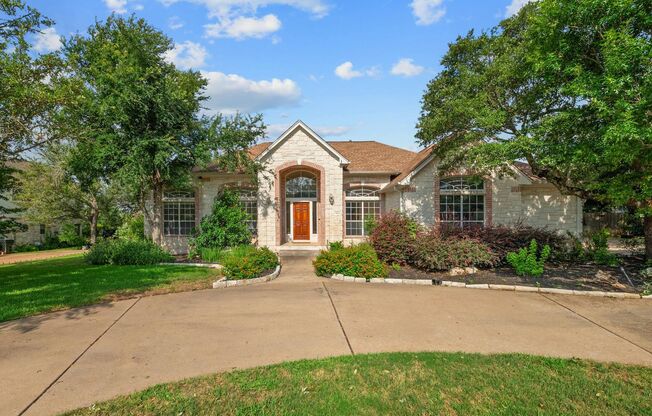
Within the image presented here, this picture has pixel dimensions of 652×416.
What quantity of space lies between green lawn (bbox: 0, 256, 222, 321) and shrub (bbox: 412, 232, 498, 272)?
674cm

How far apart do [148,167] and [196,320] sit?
31.9 feet

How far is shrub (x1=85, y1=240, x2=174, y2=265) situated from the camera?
13984 mm

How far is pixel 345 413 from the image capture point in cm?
358

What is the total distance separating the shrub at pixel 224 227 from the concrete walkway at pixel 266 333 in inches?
278

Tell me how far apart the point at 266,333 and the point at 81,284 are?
7117 mm

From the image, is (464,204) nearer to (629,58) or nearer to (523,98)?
(523,98)

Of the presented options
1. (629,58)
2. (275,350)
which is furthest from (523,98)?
(275,350)

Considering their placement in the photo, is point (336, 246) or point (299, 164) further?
point (299, 164)

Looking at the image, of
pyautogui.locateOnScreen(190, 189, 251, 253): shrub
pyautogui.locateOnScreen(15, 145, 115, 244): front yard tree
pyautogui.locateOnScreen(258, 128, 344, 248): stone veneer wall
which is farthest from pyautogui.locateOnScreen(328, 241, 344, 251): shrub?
pyautogui.locateOnScreen(15, 145, 115, 244): front yard tree

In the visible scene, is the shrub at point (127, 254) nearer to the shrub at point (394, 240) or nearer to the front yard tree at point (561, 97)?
the shrub at point (394, 240)

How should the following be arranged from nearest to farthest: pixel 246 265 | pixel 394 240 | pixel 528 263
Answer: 1. pixel 528 263
2. pixel 246 265
3. pixel 394 240

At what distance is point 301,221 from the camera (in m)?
19.0

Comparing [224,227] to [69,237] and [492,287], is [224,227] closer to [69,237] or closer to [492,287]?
[492,287]

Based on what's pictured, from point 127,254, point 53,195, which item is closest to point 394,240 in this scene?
point 127,254
